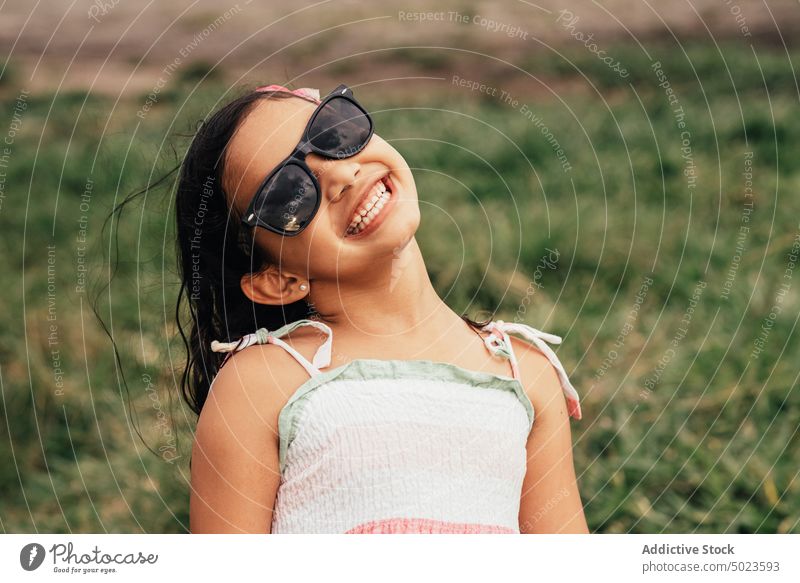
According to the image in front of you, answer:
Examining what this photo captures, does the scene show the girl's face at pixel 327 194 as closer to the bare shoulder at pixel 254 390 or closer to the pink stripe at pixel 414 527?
the bare shoulder at pixel 254 390

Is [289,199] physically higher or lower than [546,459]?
higher

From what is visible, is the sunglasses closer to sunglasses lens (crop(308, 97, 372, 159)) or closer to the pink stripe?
sunglasses lens (crop(308, 97, 372, 159))

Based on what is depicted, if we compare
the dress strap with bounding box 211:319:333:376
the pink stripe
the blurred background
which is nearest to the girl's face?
the dress strap with bounding box 211:319:333:376

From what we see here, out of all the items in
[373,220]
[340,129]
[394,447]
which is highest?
[340,129]

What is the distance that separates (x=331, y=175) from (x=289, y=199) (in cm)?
7

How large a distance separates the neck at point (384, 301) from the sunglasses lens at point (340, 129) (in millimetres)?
179

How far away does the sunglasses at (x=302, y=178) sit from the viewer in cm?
146

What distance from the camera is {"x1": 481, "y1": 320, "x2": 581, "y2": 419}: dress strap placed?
164 cm

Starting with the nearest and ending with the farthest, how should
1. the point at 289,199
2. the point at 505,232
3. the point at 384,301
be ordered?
the point at 289,199 → the point at 384,301 → the point at 505,232

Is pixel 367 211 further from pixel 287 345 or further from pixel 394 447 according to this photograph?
pixel 394 447

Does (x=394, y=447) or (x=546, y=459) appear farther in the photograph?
(x=546, y=459)
